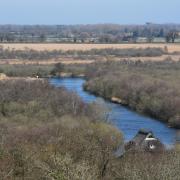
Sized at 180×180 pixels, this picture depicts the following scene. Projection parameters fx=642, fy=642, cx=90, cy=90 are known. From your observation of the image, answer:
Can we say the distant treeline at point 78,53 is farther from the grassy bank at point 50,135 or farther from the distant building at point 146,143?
the distant building at point 146,143

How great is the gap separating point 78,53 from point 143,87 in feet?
119

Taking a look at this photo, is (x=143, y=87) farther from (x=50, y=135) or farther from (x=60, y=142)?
(x=60, y=142)

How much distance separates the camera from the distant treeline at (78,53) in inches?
2768

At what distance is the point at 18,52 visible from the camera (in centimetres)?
7344

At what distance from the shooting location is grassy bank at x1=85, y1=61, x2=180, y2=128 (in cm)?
3356

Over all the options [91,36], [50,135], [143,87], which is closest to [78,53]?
[143,87]

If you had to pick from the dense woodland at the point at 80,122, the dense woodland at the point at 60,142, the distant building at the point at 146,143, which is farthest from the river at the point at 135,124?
the distant building at the point at 146,143

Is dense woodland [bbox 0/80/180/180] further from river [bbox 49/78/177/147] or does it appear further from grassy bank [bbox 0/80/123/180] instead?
→ river [bbox 49/78/177/147]

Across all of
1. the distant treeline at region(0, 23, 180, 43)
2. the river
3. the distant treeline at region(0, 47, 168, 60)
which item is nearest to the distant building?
the river

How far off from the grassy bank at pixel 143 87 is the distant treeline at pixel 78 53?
50.2 ft

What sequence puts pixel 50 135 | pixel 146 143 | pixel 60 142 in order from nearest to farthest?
pixel 60 142, pixel 50 135, pixel 146 143

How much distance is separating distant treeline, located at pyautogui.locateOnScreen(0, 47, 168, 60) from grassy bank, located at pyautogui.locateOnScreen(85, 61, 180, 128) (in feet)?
50.2

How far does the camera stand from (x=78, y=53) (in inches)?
2921

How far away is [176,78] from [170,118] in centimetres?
1355
